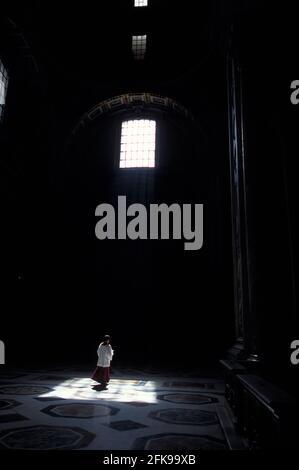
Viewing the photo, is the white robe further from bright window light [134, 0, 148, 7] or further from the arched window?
bright window light [134, 0, 148, 7]

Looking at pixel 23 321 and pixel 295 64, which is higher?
pixel 295 64

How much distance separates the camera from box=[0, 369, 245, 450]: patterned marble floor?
11.3ft

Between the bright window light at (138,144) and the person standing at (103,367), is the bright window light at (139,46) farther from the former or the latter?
the person standing at (103,367)

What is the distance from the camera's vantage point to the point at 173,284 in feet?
39.5

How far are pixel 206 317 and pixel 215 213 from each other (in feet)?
12.3

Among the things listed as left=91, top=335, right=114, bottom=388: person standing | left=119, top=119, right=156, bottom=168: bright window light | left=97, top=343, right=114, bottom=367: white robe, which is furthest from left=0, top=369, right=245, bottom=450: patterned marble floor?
left=119, top=119, right=156, bottom=168: bright window light

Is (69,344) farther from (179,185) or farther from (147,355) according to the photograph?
(179,185)

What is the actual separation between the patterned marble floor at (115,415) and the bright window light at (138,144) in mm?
8894

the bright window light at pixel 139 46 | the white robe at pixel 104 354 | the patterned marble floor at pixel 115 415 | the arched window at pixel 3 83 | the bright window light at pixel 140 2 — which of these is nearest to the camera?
the patterned marble floor at pixel 115 415

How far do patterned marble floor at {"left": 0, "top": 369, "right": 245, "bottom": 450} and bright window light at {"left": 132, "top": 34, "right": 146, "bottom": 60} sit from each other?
12695mm

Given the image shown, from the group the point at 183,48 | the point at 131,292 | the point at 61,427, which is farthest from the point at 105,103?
the point at 61,427

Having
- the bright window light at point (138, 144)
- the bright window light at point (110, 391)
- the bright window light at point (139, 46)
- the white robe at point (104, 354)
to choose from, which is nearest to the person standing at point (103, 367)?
the white robe at point (104, 354)

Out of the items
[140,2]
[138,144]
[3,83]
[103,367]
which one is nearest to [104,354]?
[103,367]

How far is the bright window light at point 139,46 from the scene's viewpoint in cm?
1369
